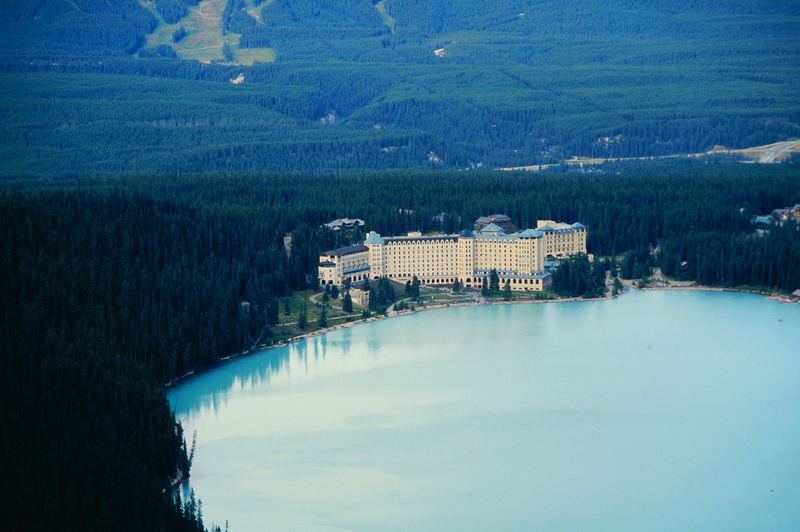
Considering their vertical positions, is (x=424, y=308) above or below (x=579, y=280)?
below

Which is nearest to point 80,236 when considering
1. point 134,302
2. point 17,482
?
point 134,302

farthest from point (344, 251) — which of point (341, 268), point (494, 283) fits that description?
point (494, 283)

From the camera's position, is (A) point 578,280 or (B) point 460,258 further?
(B) point 460,258

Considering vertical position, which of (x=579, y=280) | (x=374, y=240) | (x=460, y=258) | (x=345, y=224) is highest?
(x=345, y=224)

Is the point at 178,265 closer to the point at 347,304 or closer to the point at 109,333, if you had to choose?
the point at 347,304

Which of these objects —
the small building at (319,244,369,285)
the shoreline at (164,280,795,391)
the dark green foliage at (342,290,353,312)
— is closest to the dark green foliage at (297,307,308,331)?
the shoreline at (164,280,795,391)

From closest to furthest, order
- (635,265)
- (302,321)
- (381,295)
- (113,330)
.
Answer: (113,330) < (302,321) < (381,295) < (635,265)

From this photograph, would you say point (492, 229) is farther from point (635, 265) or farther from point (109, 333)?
point (109, 333)

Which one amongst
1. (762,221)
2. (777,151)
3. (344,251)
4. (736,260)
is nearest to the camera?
(344,251)
